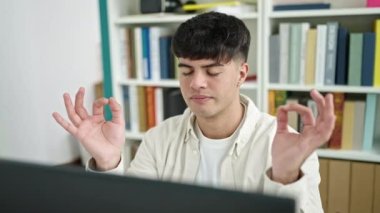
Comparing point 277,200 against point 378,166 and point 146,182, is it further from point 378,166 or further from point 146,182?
point 378,166

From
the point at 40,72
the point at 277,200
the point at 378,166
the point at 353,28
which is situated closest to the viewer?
the point at 277,200

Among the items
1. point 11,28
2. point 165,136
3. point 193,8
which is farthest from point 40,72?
point 165,136

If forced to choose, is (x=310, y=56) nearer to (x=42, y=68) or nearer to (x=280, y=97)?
(x=280, y=97)

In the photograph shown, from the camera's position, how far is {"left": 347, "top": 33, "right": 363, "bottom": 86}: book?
1852 mm

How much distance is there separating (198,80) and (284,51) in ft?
2.87

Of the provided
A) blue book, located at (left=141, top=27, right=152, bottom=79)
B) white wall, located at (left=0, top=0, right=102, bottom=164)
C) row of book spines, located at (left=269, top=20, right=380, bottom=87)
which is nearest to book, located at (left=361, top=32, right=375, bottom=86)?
row of book spines, located at (left=269, top=20, right=380, bottom=87)

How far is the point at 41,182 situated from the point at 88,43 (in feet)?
10.6

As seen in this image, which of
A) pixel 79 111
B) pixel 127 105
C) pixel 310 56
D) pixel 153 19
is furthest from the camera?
pixel 127 105

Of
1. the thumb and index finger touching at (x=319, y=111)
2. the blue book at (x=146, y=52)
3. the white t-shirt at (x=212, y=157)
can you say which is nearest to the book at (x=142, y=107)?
the blue book at (x=146, y=52)

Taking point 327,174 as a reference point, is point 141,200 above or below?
above

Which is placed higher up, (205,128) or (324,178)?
(205,128)

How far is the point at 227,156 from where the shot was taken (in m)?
1.28

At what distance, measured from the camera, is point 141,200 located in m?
0.42

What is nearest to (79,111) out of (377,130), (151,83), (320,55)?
(151,83)
